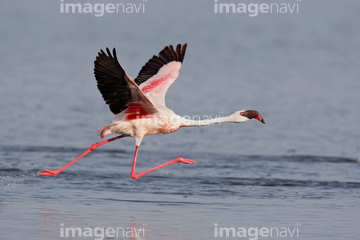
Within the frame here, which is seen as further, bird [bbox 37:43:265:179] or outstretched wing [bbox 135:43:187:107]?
outstretched wing [bbox 135:43:187:107]

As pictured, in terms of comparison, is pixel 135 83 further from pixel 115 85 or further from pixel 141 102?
pixel 141 102

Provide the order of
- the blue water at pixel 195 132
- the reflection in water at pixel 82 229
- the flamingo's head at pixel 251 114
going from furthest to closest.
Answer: the flamingo's head at pixel 251 114 → the blue water at pixel 195 132 → the reflection in water at pixel 82 229

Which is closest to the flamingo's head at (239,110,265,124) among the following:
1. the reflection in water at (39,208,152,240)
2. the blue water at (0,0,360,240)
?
the blue water at (0,0,360,240)

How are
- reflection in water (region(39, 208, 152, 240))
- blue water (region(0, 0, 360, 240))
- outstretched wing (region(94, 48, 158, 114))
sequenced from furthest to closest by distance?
blue water (region(0, 0, 360, 240)), outstretched wing (region(94, 48, 158, 114)), reflection in water (region(39, 208, 152, 240))

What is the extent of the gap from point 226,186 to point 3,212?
4.63 meters

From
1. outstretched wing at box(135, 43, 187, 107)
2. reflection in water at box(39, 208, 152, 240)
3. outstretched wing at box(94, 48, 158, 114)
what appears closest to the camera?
reflection in water at box(39, 208, 152, 240)

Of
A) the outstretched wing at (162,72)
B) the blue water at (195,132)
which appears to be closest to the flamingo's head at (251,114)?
the blue water at (195,132)

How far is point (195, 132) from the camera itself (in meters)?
20.2

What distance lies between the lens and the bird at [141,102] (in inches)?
440

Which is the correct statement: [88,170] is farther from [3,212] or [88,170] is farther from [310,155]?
[310,155]

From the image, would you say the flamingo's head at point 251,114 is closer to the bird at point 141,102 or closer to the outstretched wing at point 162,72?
the bird at point 141,102

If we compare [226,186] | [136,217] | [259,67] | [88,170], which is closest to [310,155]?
[226,186]

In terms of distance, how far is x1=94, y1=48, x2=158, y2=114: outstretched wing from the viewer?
11.0 meters

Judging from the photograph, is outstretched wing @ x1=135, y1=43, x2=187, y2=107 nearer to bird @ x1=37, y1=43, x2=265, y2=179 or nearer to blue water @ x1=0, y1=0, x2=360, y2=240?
bird @ x1=37, y1=43, x2=265, y2=179
